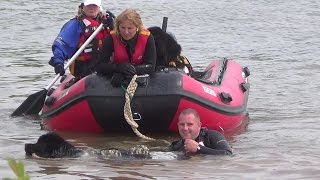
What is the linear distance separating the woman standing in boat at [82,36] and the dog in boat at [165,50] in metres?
0.68

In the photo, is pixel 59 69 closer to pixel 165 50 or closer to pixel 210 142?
pixel 165 50

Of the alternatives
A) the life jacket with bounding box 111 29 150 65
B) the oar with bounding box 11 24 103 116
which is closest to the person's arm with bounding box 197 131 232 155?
the life jacket with bounding box 111 29 150 65

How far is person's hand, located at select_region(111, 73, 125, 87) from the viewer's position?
691 centimetres

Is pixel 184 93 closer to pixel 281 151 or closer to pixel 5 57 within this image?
pixel 281 151

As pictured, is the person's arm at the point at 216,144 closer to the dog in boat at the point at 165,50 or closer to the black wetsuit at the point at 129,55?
the black wetsuit at the point at 129,55

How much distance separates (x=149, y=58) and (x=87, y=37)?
130 cm

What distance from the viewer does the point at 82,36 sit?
8227 mm

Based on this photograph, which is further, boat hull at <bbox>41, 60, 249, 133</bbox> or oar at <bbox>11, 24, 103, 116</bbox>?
oar at <bbox>11, 24, 103, 116</bbox>

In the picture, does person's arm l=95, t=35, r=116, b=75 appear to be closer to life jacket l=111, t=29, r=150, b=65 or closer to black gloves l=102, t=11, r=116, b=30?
life jacket l=111, t=29, r=150, b=65

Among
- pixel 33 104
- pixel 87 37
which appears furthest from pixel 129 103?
pixel 33 104

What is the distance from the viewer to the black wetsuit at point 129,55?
23.0 feet

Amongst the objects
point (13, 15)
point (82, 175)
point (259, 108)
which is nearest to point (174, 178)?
point (82, 175)

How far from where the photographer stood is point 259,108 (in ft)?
29.7

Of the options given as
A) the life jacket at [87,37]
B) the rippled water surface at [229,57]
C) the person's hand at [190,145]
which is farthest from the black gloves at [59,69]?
the person's hand at [190,145]
